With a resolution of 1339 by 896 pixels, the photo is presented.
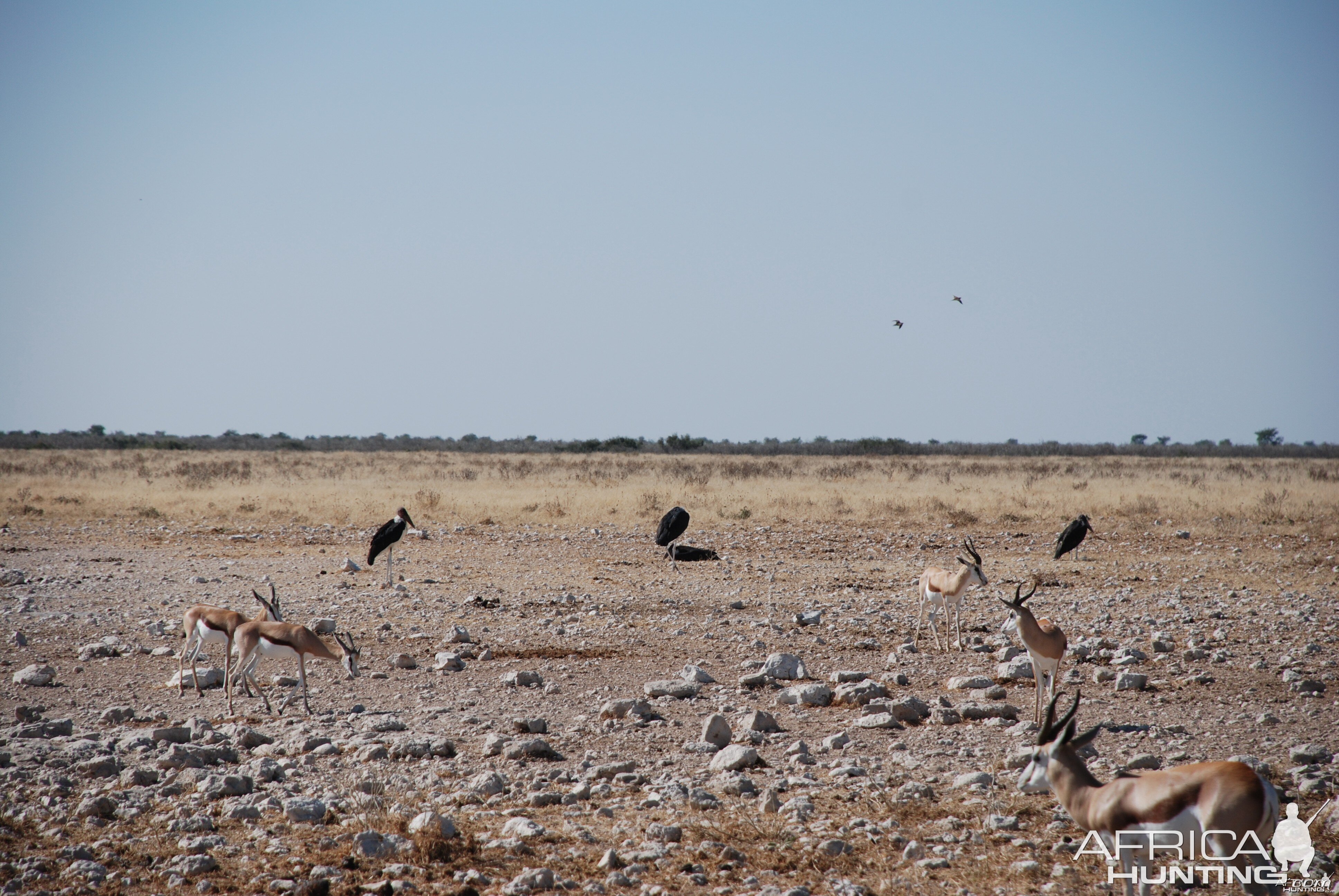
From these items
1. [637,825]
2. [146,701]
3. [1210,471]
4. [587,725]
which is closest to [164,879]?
[637,825]

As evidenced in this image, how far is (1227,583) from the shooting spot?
579 inches

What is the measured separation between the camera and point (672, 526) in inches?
705

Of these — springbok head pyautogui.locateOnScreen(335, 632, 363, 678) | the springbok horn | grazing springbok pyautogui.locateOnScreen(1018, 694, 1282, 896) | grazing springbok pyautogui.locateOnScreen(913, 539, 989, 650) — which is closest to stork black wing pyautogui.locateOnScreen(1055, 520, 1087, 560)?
grazing springbok pyautogui.locateOnScreen(913, 539, 989, 650)

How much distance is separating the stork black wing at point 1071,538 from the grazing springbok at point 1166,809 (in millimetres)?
12254

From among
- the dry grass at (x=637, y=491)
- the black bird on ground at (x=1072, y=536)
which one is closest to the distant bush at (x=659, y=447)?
the dry grass at (x=637, y=491)

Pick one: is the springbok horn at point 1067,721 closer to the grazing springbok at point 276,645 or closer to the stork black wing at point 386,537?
the grazing springbok at point 276,645

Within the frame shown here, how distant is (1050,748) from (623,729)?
3.77 m

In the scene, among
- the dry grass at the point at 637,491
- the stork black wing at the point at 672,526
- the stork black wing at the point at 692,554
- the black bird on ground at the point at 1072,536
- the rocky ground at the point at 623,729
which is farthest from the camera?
the dry grass at the point at 637,491

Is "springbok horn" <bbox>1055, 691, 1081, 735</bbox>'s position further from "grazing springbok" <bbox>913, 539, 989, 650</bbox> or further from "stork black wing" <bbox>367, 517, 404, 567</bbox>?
"stork black wing" <bbox>367, 517, 404, 567</bbox>

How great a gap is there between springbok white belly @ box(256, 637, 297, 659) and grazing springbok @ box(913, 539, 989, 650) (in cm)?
613

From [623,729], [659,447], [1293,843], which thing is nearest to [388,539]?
[623,729]

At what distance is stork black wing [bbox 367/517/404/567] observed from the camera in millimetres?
15969

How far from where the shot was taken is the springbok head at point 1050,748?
16.9ft

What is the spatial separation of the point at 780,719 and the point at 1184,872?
3.52m
